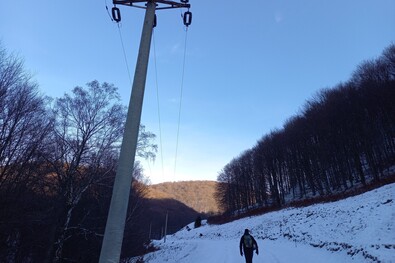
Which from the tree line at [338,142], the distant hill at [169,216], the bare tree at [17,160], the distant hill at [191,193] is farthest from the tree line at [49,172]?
the distant hill at [191,193]

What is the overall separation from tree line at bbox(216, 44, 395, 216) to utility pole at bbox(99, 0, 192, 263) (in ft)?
111

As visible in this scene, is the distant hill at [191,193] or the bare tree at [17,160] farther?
the distant hill at [191,193]

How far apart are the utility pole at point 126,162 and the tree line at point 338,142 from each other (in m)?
33.9

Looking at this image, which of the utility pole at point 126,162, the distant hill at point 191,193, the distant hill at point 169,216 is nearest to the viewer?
the utility pole at point 126,162

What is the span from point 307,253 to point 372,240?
3509 millimetres

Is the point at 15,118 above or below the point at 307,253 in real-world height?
above

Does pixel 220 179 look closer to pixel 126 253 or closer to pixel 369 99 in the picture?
pixel 369 99

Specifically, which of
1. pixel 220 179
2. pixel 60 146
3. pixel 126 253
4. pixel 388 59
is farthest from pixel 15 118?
pixel 220 179

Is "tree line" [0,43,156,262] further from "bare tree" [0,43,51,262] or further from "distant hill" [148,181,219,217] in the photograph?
"distant hill" [148,181,219,217]

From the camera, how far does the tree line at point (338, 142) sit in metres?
37.9

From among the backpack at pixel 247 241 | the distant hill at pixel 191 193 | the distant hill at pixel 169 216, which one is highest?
the distant hill at pixel 191 193

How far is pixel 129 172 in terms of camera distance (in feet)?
13.9

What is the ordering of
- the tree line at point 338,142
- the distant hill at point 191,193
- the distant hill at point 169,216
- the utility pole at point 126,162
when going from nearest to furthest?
1. the utility pole at point 126,162
2. the tree line at point 338,142
3. the distant hill at point 169,216
4. the distant hill at point 191,193

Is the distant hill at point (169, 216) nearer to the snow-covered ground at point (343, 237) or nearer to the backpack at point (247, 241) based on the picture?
the snow-covered ground at point (343, 237)
